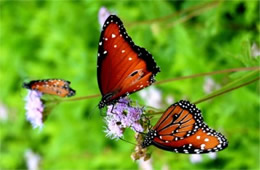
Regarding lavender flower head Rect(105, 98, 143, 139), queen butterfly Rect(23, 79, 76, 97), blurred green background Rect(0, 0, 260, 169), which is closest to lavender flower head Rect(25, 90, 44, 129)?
queen butterfly Rect(23, 79, 76, 97)

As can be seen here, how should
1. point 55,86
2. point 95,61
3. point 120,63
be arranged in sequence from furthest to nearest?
point 95,61 → point 55,86 → point 120,63

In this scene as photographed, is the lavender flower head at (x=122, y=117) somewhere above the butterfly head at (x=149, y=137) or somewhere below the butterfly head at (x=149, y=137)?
above

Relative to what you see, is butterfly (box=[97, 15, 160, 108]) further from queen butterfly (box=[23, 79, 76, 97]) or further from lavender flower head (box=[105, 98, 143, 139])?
queen butterfly (box=[23, 79, 76, 97])

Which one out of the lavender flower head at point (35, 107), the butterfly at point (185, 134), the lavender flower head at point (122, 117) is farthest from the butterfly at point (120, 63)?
the lavender flower head at point (35, 107)

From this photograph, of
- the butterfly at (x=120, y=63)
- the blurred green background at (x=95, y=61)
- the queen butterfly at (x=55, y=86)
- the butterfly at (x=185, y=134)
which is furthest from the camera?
the blurred green background at (x=95, y=61)

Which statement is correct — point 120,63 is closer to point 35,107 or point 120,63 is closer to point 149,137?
point 149,137

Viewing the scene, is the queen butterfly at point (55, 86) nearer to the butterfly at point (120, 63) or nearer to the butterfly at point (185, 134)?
the butterfly at point (120, 63)

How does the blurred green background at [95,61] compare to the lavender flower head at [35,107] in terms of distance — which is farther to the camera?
the blurred green background at [95,61]

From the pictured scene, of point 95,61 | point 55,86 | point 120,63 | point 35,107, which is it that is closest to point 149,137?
point 120,63
